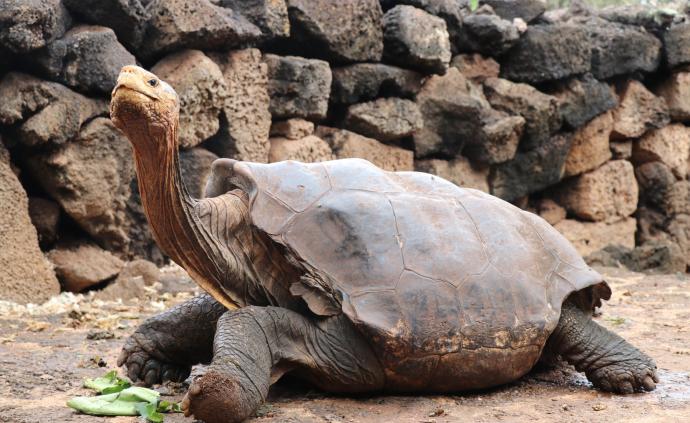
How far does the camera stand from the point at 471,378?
2793mm

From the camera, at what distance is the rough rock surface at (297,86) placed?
19.7 feet

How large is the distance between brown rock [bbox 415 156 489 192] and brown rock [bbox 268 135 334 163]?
1.12 metres

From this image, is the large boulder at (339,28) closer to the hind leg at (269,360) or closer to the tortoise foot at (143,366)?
the tortoise foot at (143,366)

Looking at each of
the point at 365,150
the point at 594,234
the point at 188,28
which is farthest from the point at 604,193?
the point at 188,28

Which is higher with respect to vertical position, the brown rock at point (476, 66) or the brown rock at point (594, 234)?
the brown rock at point (476, 66)

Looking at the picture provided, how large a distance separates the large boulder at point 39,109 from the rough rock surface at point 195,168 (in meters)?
0.88

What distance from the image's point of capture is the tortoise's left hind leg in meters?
2.92

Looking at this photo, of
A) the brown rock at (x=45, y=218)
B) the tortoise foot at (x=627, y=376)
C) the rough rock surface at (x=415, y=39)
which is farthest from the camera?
the rough rock surface at (x=415, y=39)

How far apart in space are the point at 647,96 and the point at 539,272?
6.39m

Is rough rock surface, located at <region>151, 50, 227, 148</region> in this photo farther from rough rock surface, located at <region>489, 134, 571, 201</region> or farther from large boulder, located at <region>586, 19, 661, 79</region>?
large boulder, located at <region>586, 19, 661, 79</region>

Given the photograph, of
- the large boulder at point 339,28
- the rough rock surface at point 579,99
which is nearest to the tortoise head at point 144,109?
the large boulder at point 339,28

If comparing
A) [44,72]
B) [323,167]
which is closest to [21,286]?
[44,72]

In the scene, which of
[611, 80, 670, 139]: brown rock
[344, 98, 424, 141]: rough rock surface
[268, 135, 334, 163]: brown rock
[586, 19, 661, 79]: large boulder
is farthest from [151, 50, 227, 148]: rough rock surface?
[611, 80, 670, 139]: brown rock

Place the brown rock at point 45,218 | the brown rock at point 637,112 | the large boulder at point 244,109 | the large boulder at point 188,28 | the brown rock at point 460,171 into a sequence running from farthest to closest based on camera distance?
the brown rock at point 637,112
the brown rock at point 460,171
the large boulder at point 244,109
the large boulder at point 188,28
the brown rock at point 45,218
